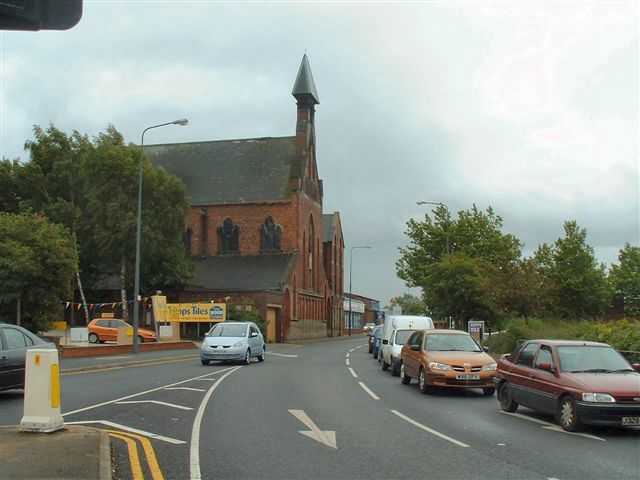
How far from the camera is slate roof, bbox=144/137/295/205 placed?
221 feet

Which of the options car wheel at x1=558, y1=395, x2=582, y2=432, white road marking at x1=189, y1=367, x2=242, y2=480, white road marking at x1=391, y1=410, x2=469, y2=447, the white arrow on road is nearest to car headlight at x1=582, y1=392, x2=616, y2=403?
car wheel at x1=558, y1=395, x2=582, y2=432

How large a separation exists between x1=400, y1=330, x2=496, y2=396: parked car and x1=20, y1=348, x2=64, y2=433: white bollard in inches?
363

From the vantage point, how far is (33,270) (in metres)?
30.6

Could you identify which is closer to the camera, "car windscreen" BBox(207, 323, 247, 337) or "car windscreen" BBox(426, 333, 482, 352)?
"car windscreen" BBox(426, 333, 482, 352)

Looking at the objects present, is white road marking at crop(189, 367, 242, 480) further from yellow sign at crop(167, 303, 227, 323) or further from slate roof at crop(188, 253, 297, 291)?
slate roof at crop(188, 253, 297, 291)

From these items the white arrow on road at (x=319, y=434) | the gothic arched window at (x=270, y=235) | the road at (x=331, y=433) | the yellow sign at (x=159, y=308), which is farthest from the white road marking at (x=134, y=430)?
the gothic arched window at (x=270, y=235)

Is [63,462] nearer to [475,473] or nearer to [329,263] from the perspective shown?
[475,473]

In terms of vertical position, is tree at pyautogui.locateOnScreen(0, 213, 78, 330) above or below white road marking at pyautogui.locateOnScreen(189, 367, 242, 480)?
above

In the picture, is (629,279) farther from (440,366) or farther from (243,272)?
(440,366)

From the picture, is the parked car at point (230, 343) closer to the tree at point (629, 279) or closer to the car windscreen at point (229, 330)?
the car windscreen at point (229, 330)

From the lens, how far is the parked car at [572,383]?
10.9m

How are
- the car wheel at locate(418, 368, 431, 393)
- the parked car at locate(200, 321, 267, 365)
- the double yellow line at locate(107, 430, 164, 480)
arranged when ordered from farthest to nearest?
the parked car at locate(200, 321, 267, 365) → the car wheel at locate(418, 368, 431, 393) → the double yellow line at locate(107, 430, 164, 480)

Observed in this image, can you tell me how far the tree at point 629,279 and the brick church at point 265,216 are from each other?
27882 mm

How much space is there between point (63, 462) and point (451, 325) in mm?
40609
